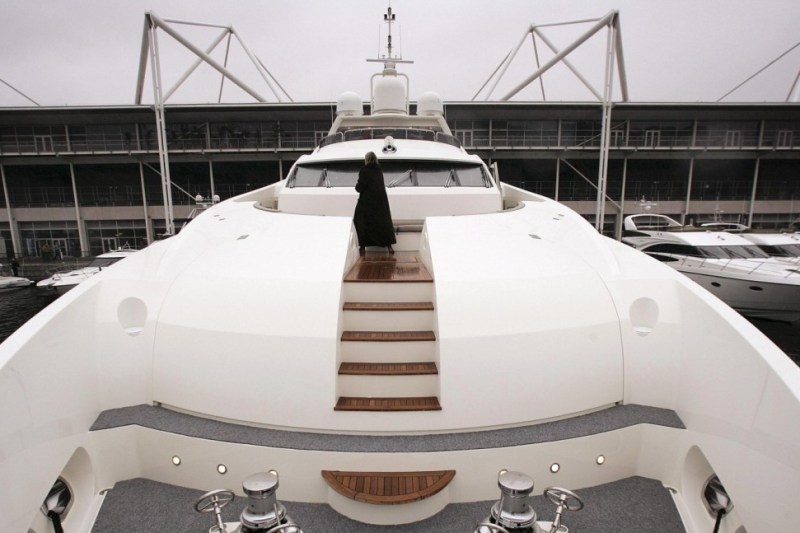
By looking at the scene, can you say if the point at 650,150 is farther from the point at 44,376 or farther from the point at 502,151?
the point at 44,376

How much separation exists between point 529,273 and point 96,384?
2.79 m

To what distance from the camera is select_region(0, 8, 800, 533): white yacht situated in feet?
6.70

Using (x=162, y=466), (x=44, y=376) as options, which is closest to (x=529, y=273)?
(x=162, y=466)

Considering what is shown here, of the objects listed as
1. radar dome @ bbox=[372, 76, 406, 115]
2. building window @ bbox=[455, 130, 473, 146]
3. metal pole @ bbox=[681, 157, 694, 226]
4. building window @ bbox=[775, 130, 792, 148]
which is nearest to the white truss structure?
radar dome @ bbox=[372, 76, 406, 115]

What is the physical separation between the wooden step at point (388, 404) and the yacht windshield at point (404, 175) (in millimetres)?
2798

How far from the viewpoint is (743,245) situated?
1195cm

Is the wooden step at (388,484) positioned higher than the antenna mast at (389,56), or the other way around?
the antenna mast at (389,56)

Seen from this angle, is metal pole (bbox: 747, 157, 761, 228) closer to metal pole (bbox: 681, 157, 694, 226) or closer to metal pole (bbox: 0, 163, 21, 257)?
metal pole (bbox: 681, 157, 694, 226)

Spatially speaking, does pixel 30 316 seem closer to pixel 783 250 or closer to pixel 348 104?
pixel 348 104

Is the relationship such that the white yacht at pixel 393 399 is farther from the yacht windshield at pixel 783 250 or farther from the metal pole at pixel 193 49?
the yacht windshield at pixel 783 250

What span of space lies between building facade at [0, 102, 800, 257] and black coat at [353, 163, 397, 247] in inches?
800

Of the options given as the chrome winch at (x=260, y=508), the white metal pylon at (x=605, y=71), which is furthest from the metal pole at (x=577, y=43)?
the chrome winch at (x=260, y=508)

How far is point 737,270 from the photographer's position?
1062cm

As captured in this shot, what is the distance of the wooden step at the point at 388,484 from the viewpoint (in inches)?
81.5
